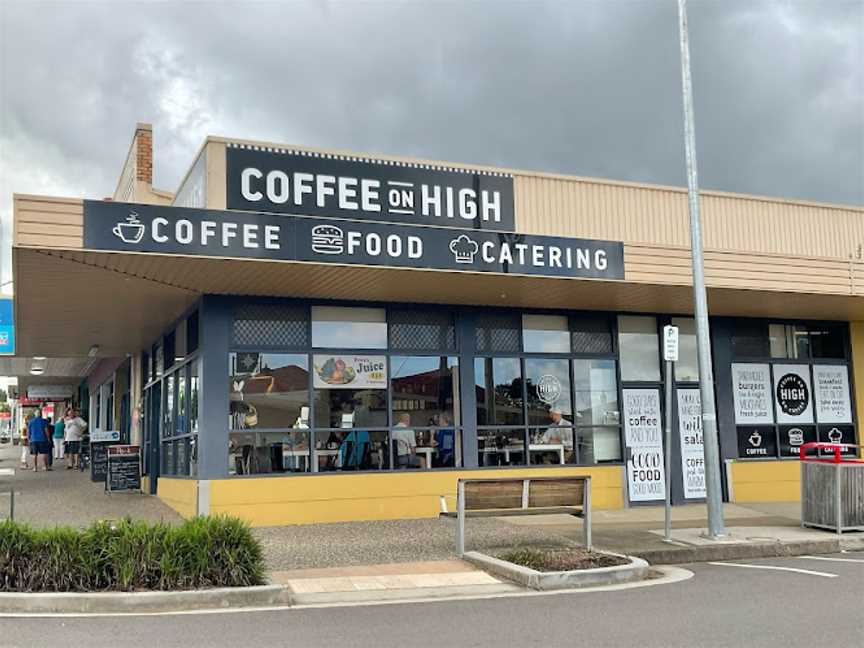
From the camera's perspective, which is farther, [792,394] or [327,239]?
[792,394]

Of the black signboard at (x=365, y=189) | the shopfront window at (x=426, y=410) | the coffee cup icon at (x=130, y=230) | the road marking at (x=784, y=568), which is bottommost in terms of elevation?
the road marking at (x=784, y=568)

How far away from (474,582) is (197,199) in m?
7.17

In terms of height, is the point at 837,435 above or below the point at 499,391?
below

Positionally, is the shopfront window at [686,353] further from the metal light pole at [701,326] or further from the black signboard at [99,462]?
the black signboard at [99,462]

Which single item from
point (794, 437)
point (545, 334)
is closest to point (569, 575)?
point (545, 334)

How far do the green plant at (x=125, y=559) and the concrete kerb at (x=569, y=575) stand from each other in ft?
8.70

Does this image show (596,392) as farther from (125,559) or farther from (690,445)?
(125,559)

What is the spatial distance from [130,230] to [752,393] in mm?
12113

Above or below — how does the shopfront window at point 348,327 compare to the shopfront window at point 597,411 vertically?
above

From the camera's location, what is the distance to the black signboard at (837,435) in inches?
707

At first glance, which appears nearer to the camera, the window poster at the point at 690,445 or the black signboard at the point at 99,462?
the window poster at the point at 690,445

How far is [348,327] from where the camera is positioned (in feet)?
48.0

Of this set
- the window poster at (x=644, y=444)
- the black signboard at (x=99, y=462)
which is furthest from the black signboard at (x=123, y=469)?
the window poster at (x=644, y=444)

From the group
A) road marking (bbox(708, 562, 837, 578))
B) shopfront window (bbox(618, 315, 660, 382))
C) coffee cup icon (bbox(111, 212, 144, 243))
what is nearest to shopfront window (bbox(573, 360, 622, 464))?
shopfront window (bbox(618, 315, 660, 382))
